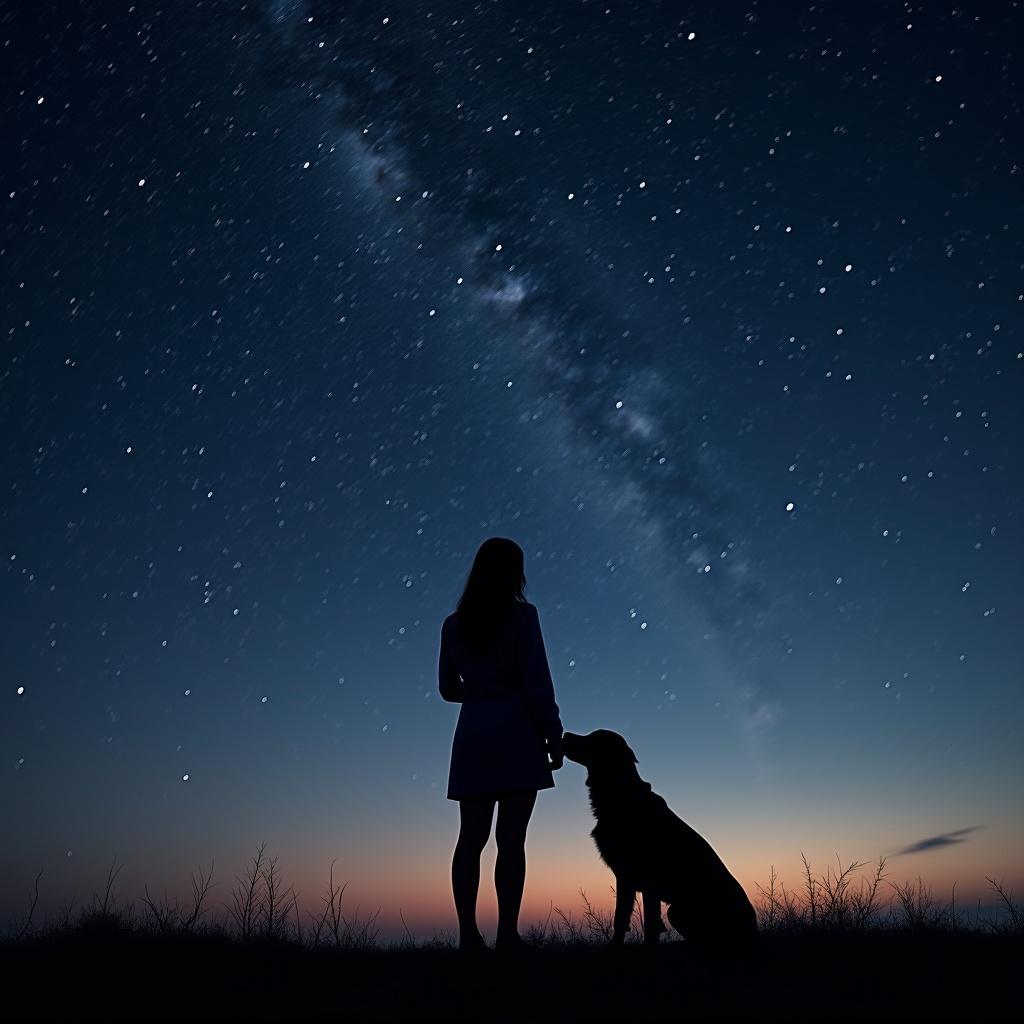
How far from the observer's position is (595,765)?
5891 millimetres

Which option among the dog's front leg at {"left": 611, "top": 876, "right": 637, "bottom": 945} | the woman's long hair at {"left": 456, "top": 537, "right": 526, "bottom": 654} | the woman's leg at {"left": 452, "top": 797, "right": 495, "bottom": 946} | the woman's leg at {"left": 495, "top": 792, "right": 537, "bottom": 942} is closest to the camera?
the woman's leg at {"left": 495, "top": 792, "right": 537, "bottom": 942}

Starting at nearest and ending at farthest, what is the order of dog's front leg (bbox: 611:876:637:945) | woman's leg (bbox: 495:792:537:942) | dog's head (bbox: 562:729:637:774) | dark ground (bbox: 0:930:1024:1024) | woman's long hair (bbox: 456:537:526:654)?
dark ground (bbox: 0:930:1024:1024)
woman's leg (bbox: 495:792:537:942)
woman's long hair (bbox: 456:537:526:654)
dog's front leg (bbox: 611:876:637:945)
dog's head (bbox: 562:729:637:774)

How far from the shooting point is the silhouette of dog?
475 cm

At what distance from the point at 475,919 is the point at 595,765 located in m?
1.82

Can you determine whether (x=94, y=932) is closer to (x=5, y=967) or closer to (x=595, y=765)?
(x=5, y=967)

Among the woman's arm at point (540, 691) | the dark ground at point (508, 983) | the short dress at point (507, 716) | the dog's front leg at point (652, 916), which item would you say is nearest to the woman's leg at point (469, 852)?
the short dress at point (507, 716)

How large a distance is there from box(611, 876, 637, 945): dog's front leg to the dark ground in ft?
1.08

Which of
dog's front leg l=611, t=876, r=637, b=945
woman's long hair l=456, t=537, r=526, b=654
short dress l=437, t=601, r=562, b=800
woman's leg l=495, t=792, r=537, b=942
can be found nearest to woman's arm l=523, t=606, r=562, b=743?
short dress l=437, t=601, r=562, b=800

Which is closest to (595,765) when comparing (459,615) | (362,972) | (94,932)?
(459,615)

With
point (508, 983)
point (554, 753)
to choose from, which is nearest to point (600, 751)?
point (554, 753)

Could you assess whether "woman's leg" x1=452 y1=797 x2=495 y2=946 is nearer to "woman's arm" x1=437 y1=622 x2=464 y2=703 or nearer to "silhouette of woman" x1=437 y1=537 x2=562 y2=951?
"silhouette of woman" x1=437 y1=537 x2=562 y2=951

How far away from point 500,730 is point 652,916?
1.87m

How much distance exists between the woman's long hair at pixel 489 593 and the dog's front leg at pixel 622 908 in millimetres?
2080

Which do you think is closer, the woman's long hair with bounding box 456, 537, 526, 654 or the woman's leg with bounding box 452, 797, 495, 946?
the woman's leg with bounding box 452, 797, 495, 946
